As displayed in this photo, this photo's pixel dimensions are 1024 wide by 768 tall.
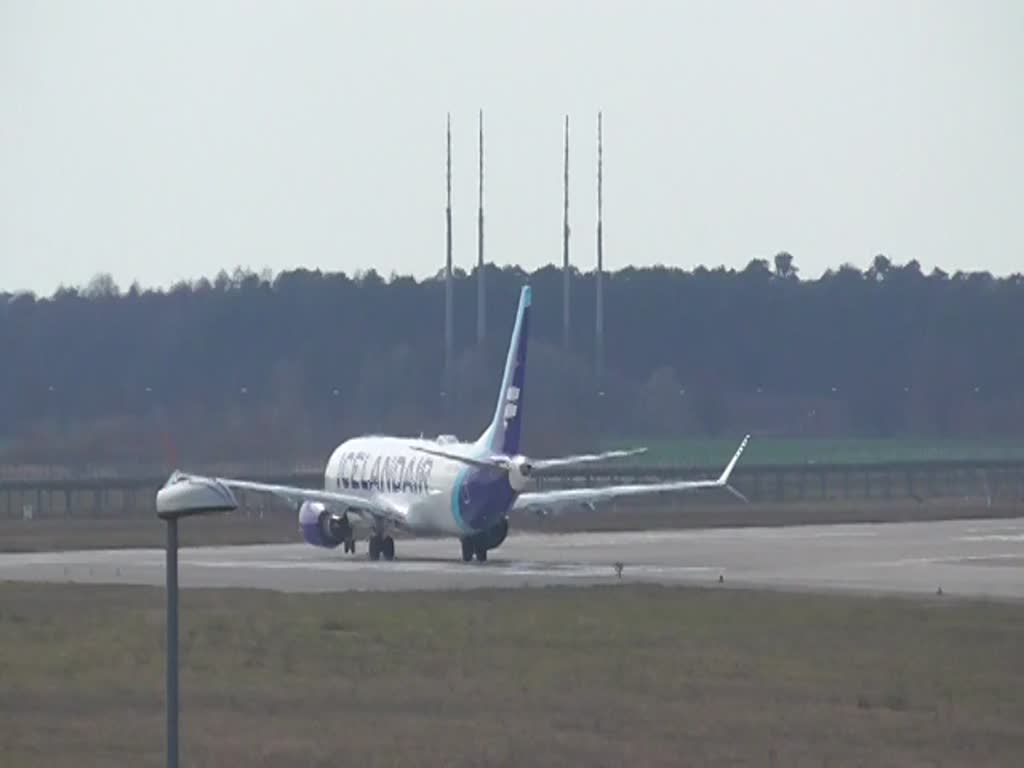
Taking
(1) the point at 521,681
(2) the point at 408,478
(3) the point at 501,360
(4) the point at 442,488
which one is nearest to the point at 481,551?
(4) the point at 442,488

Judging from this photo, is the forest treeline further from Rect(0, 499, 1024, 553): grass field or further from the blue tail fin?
the blue tail fin

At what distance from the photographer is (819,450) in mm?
146125

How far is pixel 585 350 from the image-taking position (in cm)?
16150

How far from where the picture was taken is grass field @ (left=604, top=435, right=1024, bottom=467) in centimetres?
13088

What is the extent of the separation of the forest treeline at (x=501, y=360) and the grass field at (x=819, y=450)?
2381 millimetres

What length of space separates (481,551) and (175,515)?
46.4 meters

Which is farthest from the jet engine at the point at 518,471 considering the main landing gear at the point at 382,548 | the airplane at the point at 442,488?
→ the main landing gear at the point at 382,548

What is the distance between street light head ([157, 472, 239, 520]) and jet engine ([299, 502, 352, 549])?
4863cm

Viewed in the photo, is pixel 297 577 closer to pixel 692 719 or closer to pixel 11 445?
pixel 692 719

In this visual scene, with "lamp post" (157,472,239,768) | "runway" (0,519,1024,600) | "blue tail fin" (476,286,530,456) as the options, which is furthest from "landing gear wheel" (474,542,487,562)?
"lamp post" (157,472,239,768)

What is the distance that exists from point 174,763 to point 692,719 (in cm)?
1018

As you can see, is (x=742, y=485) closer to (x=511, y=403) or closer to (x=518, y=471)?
(x=511, y=403)

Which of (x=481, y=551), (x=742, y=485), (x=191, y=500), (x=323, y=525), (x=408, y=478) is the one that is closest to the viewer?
(x=191, y=500)

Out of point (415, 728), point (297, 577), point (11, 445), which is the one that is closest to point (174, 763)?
point (415, 728)
